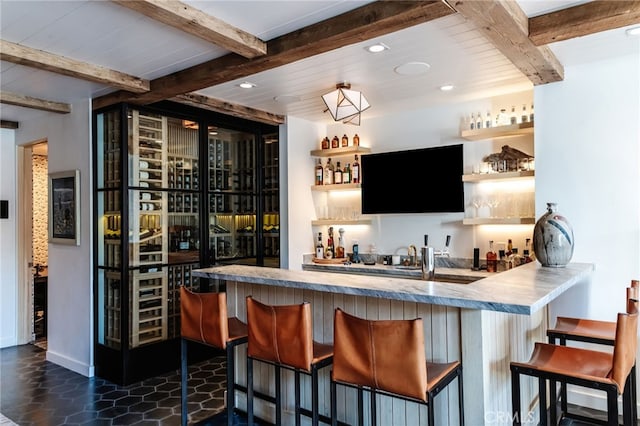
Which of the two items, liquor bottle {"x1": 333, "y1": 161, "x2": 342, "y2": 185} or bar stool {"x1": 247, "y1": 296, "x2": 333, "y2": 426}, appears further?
liquor bottle {"x1": 333, "y1": 161, "x2": 342, "y2": 185}

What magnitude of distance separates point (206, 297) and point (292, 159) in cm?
269

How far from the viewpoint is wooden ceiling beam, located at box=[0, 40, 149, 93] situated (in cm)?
279

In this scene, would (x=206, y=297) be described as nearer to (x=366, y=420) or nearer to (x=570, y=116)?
(x=366, y=420)

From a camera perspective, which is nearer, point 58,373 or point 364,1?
point 364,1

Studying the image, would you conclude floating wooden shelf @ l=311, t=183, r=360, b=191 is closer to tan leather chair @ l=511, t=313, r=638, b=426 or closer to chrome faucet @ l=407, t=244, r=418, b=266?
chrome faucet @ l=407, t=244, r=418, b=266

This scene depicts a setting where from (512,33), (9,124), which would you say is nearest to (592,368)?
(512,33)

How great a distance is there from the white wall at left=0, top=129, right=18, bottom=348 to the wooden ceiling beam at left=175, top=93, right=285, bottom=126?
8.43 ft

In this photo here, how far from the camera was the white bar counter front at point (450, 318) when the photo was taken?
205cm

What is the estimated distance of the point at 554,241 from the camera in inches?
112

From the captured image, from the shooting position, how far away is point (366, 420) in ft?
8.27

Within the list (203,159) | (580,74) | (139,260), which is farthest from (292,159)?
(580,74)

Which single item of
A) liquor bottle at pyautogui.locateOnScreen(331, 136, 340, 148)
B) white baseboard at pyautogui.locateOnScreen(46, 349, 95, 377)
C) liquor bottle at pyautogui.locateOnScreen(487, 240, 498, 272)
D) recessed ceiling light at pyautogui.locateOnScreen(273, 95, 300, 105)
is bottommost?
white baseboard at pyautogui.locateOnScreen(46, 349, 95, 377)

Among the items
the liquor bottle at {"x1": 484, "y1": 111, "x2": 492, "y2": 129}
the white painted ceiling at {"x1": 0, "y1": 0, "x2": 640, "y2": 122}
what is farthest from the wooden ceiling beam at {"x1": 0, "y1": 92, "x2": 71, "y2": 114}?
the liquor bottle at {"x1": 484, "y1": 111, "x2": 492, "y2": 129}

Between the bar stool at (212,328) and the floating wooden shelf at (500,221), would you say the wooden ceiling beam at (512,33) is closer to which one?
the floating wooden shelf at (500,221)
